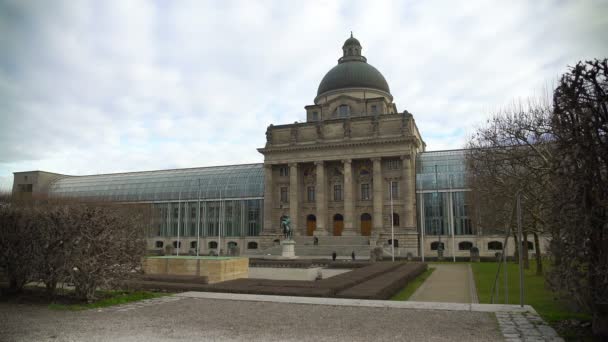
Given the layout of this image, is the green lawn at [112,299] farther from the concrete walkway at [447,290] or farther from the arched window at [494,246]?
the arched window at [494,246]

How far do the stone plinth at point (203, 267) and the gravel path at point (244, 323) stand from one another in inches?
302

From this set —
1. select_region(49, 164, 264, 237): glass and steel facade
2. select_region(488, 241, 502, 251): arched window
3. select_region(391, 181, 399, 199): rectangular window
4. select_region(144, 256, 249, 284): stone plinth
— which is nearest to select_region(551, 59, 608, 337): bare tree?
select_region(144, 256, 249, 284): stone plinth

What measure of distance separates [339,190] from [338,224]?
525cm

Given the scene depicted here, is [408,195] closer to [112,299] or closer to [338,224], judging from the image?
[338,224]

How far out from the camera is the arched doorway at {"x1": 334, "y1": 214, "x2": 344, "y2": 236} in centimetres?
7138

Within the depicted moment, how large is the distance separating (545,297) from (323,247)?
41.7 metres

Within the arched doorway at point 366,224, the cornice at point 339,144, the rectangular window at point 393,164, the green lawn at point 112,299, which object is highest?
the cornice at point 339,144

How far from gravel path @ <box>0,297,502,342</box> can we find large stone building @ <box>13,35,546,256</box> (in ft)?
141

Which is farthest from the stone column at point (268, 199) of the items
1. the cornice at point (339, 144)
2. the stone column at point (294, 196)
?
the stone column at point (294, 196)

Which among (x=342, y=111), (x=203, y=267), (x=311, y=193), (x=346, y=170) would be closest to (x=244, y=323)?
(x=203, y=267)

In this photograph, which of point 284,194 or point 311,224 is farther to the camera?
point 284,194

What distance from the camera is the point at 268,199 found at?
241ft

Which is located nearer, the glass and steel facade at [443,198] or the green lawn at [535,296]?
the green lawn at [535,296]

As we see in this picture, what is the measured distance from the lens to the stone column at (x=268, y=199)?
72.8m
